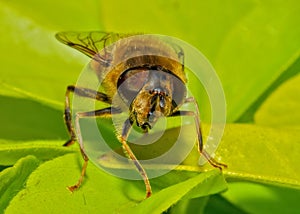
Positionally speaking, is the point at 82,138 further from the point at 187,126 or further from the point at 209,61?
the point at 209,61

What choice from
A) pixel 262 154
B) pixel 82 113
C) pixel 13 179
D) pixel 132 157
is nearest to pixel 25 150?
pixel 13 179

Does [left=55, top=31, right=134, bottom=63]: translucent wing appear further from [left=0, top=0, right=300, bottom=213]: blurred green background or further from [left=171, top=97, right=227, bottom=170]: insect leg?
[left=171, top=97, right=227, bottom=170]: insect leg

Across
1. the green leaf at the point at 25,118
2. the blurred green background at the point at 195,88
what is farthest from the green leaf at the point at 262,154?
the green leaf at the point at 25,118

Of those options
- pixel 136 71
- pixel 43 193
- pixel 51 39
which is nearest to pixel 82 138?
pixel 136 71

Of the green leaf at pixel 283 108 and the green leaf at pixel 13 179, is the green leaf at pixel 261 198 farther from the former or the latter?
the green leaf at pixel 13 179

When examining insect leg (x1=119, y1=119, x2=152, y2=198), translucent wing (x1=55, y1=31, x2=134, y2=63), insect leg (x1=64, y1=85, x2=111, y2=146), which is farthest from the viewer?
translucent wing (x1=55, y1=31, x2=134, y2=63)

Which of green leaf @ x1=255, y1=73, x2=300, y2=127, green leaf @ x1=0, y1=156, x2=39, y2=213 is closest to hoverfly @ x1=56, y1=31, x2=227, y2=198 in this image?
green leaf @ x1=0, y1=156, x2=39, y2=213

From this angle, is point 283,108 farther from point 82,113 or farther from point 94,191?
point 94,191
